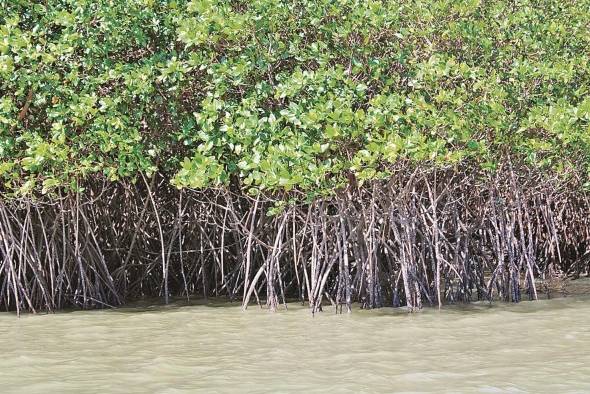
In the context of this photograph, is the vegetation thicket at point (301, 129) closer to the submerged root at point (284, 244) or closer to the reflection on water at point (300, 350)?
the submerged root at point (284, 244)

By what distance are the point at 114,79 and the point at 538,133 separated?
Answer: 3270 mm

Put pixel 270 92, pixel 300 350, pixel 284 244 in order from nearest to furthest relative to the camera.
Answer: pixel 300 350 < pixel 270 92 < pixel 284 244

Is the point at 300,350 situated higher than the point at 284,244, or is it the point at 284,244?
the point at 284,244

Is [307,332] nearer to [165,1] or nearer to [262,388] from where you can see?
[262,388]

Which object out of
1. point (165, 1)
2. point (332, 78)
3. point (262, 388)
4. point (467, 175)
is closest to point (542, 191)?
point (467, 175)

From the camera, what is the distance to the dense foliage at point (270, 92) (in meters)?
7.23

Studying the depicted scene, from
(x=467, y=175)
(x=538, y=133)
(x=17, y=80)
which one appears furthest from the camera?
(x=467, y=175)

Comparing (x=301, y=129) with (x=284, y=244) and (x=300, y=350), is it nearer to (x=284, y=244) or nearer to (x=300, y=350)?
(x=284, y=244)

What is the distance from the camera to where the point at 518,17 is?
27.3 ft

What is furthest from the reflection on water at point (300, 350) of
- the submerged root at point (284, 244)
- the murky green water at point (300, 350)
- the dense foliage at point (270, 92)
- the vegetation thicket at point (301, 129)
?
the dense foliage at point (270, 92)

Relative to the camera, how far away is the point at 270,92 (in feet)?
25.0

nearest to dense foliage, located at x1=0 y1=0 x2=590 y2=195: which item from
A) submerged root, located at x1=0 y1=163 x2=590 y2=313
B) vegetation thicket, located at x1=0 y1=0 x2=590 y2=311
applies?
vegetation thicket, located at x1=0 y1=0 x2=590 y2=311

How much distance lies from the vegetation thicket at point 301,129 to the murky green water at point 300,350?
1.49 feet

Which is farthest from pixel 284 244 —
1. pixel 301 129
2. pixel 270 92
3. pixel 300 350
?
pixel 300 350
